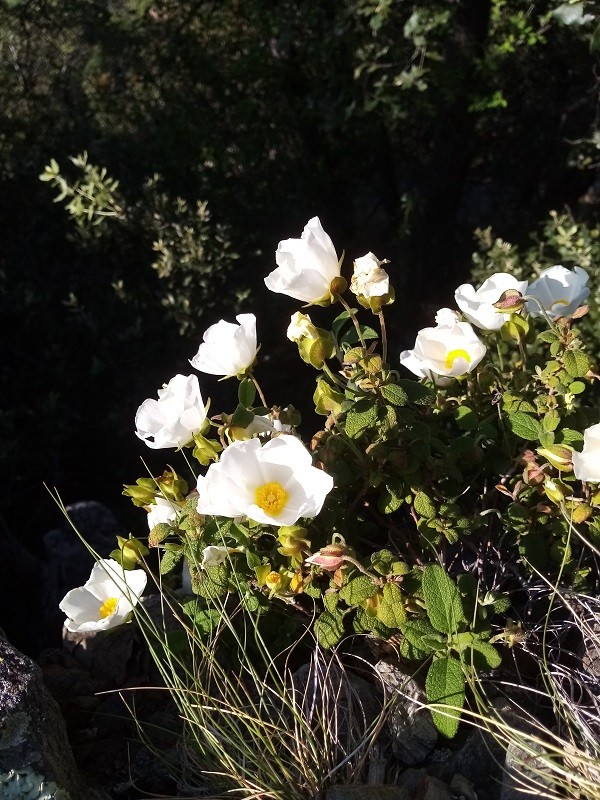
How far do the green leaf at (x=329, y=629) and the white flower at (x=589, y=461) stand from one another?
580 millimetres

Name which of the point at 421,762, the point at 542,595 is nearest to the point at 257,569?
the point at 421,762

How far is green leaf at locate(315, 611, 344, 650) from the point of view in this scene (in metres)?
1.60

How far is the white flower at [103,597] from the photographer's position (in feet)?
Answer: 5.67

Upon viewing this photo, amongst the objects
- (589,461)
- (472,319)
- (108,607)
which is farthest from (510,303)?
(108,607)

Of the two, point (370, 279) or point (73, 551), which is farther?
point (73, 551)

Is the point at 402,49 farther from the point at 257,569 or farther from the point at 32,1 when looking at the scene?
the point at 257,569

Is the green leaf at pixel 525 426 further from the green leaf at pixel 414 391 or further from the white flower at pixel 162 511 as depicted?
the white flower at pixel 162 511

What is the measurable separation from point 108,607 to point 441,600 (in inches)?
31.5

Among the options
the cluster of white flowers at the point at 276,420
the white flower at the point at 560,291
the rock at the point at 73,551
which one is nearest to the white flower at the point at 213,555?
the cluster of white flowers at the point at 276,420

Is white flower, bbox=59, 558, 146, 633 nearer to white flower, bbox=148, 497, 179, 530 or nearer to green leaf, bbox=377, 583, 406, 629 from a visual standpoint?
white flower, bbox=148, 497, 179, 530

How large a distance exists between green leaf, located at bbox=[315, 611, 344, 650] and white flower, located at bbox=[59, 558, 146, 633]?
0.42 metres

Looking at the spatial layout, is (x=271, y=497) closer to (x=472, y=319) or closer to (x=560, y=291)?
(x=472, y=319)

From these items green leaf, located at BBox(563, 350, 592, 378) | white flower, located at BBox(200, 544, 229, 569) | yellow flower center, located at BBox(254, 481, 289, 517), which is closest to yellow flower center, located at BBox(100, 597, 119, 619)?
white flower, located at BBox(200, 544, 229, 569)

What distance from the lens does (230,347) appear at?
1652 mm
